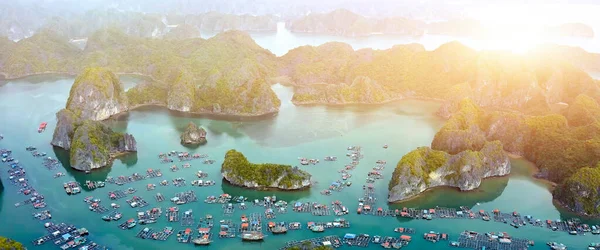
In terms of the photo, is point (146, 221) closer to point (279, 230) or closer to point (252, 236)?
point (252, 236)

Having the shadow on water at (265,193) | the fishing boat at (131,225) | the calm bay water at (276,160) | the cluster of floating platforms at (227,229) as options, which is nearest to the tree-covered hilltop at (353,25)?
the calm bay water at (276,160)

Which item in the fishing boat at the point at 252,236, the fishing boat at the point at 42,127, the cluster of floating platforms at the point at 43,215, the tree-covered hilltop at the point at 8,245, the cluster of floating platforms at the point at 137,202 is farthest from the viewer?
the fishing boat at the point at 42,127

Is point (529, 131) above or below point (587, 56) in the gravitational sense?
below

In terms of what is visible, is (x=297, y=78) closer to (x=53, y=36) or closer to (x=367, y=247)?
(x=367, y=247)

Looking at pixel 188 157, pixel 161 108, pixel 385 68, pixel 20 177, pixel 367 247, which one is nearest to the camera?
pixel 367 247

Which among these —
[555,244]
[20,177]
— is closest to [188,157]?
[20,177]

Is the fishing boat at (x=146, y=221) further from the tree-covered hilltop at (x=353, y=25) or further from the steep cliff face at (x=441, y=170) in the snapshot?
the tree-covered hilltop at (x=353, y=25)
